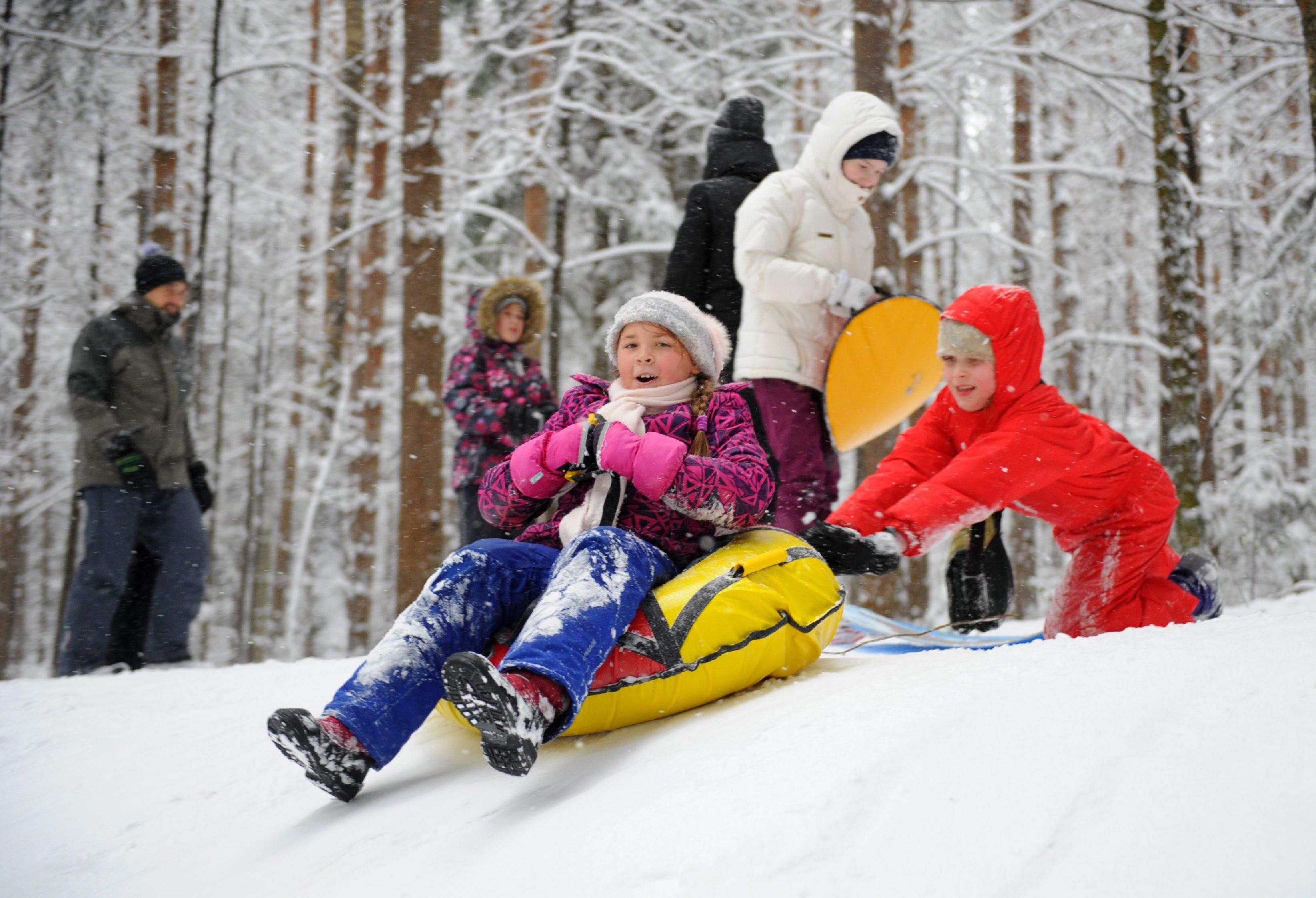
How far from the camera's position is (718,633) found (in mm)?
2088

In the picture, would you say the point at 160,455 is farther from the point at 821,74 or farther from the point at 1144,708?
the point at 821,74

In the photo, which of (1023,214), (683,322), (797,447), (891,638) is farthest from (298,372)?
(683,322)

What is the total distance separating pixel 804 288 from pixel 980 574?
129cm

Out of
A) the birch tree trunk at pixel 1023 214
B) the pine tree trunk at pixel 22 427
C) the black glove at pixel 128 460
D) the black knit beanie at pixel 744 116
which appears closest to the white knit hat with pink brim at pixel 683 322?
the black knit beanie at pixel 744 116

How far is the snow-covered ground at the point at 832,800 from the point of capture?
119 cm

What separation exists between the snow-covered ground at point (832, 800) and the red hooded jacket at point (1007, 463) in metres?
0.41

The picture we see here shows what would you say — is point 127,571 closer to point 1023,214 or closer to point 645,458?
point 645,458

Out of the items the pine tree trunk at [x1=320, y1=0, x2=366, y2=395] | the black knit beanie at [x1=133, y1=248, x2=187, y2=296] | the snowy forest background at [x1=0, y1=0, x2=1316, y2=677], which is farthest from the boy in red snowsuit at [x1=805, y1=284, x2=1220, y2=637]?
the pine tree trunk at [x1=320, y1=0, x2=366, y2=395]

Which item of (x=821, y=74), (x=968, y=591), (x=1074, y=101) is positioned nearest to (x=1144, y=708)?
(x=968, y=591)

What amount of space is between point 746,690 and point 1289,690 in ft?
3.74

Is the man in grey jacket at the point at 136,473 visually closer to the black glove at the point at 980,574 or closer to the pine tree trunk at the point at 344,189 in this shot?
the black glove at the point at 980,574

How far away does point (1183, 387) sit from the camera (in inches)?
209

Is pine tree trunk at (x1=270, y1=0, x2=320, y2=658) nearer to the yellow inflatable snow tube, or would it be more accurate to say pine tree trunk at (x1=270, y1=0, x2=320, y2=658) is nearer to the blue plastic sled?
the blue plastic sled

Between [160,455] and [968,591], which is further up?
[160,455]
